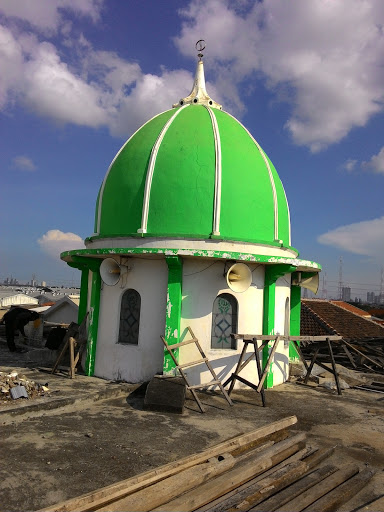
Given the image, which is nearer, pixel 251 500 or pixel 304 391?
pixel 251 500

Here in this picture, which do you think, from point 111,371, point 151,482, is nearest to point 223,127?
point 111,371

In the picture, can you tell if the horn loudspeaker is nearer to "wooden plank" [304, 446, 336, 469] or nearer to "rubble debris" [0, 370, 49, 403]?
"rubble debris" [0, 370, 49, 403]

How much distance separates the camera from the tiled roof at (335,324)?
21359 mm

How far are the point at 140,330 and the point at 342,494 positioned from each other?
7.18m

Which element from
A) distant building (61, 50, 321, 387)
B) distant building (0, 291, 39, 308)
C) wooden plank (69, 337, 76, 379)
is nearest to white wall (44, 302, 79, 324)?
distant building (61, 50, 321, 387)

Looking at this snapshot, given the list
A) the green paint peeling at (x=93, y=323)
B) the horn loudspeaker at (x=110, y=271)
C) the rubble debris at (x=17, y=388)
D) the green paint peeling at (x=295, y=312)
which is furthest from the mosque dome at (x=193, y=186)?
the rubble debris at (x=17, y=388)

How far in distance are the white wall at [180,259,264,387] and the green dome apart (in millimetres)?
998

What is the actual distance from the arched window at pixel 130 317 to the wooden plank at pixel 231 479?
234 inches

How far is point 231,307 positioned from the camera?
1230 cm

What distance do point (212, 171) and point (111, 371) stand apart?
6408mm

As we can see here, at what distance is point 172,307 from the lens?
11.5 metres

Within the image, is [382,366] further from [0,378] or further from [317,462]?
[0,378]

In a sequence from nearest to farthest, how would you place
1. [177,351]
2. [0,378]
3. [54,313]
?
1. [0,378]
2. [177,351]
3. [54,313]

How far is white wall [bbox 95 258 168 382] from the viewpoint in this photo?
39.0ft
